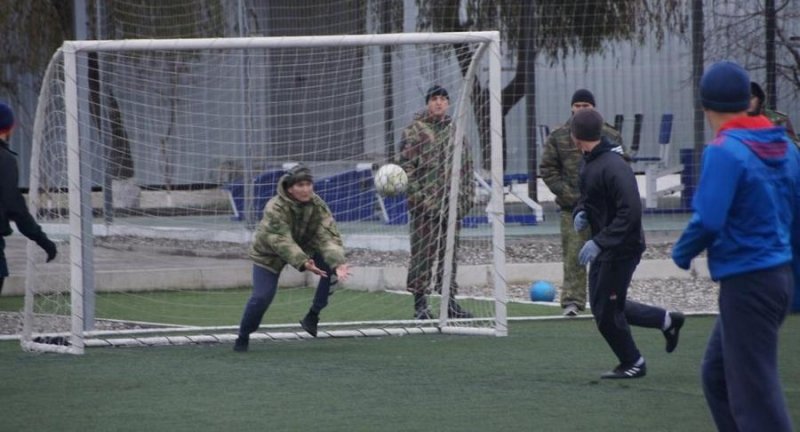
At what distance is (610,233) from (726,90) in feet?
9.77

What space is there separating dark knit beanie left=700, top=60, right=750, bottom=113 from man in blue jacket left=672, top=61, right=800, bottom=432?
0.03m

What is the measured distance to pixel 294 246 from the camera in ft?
34.9

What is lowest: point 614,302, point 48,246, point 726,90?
point 614,302

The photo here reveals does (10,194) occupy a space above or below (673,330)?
above

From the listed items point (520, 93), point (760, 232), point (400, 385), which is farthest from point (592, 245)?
point (520, 93)

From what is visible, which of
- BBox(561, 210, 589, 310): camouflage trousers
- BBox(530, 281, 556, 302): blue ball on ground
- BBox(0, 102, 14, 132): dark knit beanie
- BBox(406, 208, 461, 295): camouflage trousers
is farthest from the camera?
BBox(530, 281, 556, 302): blue ball on ground

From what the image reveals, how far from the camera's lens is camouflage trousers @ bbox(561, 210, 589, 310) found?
13.0 m

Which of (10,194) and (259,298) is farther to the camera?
(259,298)

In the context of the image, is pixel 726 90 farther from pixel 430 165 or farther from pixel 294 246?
pixel 430 165

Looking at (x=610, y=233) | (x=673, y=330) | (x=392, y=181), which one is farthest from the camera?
(x=392, y=181)

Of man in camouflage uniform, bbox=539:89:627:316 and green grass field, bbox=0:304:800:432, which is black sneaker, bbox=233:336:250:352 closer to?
green grass field, bbox=0:304:800:432

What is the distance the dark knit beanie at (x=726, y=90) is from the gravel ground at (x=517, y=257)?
25.5ft

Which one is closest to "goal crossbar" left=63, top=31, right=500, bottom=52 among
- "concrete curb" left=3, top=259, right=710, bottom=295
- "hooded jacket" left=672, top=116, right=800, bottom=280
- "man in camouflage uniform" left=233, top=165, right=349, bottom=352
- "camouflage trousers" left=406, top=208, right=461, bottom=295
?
"man in camouflage uniform" left=233, top=165, right=349, bottom=352

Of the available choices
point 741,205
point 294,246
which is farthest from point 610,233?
point 741,205
